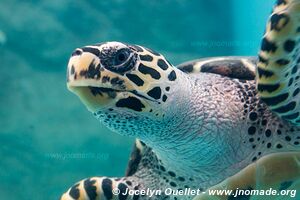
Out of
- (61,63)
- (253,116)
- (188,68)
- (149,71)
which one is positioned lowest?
(253,116)

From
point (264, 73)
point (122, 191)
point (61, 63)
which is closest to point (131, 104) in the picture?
point (264, 73)

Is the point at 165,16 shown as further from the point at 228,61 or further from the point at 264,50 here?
the point at 264,50

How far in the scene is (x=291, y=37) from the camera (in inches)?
82.0

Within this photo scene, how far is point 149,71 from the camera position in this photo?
236 centimetres

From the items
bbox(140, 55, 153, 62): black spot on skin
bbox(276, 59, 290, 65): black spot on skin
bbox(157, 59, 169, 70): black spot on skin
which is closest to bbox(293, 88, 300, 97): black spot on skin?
bbox(276, 59, 290, 65): black spot on skin

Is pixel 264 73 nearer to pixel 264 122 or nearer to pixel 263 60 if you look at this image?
pixel 263 60

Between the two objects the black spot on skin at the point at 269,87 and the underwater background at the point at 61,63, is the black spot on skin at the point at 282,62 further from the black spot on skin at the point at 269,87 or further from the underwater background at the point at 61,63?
the underwater background at the point at 61,63

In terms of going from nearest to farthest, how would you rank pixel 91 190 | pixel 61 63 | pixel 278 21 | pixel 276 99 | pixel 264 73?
pixel 278 21 < pixel 264 73 < pixel 276 99 < pixel 91 190 < pixel 61 63

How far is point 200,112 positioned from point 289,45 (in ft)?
2.57

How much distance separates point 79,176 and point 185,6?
20.1ft

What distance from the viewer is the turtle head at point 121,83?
2150 mm

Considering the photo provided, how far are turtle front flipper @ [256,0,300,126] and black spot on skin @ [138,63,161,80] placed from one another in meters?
0.61

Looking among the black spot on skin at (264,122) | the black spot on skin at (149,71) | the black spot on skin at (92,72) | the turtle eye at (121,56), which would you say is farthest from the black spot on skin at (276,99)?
the black spot on skin at (92,72)

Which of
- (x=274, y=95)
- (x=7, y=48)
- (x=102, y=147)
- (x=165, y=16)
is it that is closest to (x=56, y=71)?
(x=7, y=48)
